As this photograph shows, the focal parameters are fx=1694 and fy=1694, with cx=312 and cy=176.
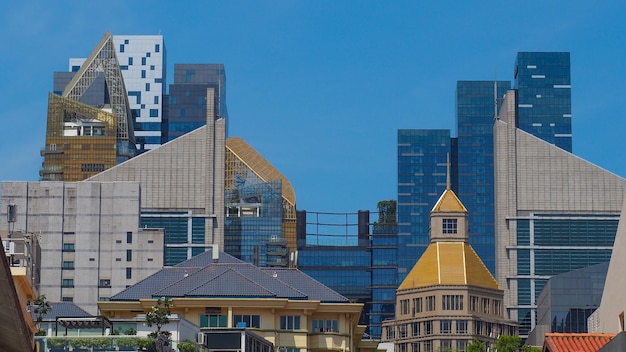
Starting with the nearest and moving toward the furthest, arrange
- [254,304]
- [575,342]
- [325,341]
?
1. [575,342]
2. [254,304]
3. [325,341]

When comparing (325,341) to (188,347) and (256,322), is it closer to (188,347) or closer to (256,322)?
(256,322)

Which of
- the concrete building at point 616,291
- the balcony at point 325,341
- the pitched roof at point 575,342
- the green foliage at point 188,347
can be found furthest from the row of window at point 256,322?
the pitched roof at point 575,342

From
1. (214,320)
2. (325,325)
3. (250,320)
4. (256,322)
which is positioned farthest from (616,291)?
(325,325)

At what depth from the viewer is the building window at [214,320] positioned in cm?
12582

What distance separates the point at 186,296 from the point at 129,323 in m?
25.6

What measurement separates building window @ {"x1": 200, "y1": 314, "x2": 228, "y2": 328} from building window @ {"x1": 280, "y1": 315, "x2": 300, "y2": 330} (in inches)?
281

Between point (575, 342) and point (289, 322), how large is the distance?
3912 inches

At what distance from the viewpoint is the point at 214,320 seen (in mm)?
126438

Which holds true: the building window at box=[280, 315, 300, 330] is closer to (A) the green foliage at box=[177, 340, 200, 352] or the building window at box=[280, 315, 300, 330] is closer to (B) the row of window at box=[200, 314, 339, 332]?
(B) the row of window at box=[200, 314, 339, 332]

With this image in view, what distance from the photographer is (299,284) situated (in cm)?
13775

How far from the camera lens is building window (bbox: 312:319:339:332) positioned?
5359 inches

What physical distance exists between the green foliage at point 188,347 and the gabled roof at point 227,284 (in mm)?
36677

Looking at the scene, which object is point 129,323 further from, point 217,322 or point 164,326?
point 217,322

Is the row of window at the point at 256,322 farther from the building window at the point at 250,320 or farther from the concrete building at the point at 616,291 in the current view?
the concrete building at the point at 616,291
